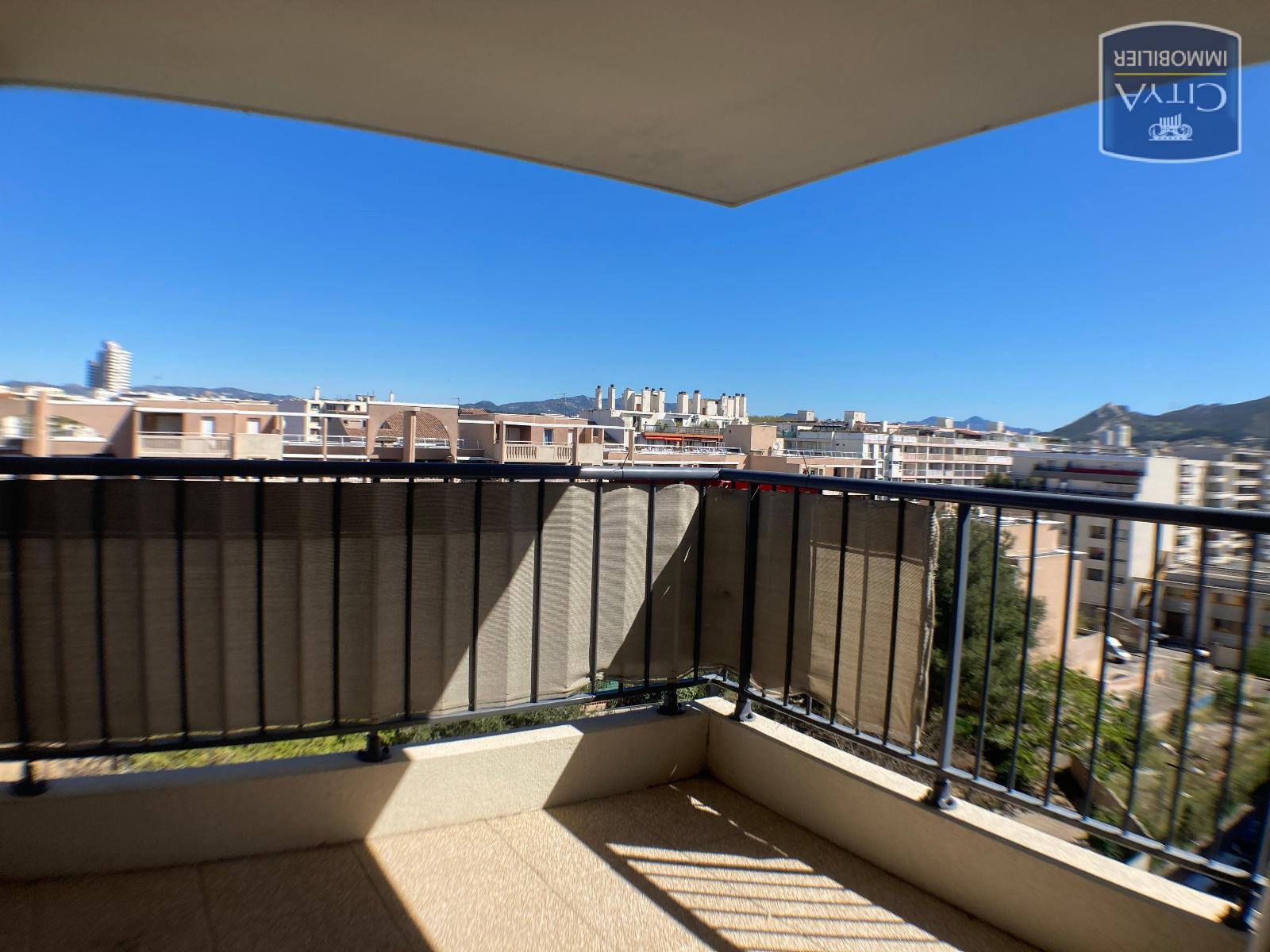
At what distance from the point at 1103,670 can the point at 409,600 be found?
6.20 ft

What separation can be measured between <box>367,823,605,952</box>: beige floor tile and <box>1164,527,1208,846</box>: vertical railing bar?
1.35m

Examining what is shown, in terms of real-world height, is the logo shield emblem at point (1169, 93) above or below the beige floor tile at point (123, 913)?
above

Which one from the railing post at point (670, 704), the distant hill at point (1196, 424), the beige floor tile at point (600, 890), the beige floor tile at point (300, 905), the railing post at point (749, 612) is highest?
the distant hill at point (1196, 424)

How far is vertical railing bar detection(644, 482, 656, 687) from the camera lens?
2.28m

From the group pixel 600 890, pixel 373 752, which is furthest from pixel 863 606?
pixel 373 752

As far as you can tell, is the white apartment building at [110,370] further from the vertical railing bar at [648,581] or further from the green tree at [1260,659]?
the green tree at [1260,659]

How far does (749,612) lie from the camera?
2350 millimetres

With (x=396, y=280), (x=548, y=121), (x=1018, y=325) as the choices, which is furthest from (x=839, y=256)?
(x=548, y=121)

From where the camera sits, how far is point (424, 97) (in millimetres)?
1923

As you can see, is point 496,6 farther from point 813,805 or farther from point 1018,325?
point 1018,325

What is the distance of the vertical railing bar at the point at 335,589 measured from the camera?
1840 millimetres

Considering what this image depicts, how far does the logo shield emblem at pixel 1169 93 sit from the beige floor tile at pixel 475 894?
2455mm

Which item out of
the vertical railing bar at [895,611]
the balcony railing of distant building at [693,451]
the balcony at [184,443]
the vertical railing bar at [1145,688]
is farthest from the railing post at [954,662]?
the balcony at [184,443]

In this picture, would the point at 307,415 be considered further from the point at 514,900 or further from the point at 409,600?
the point at 514,900
